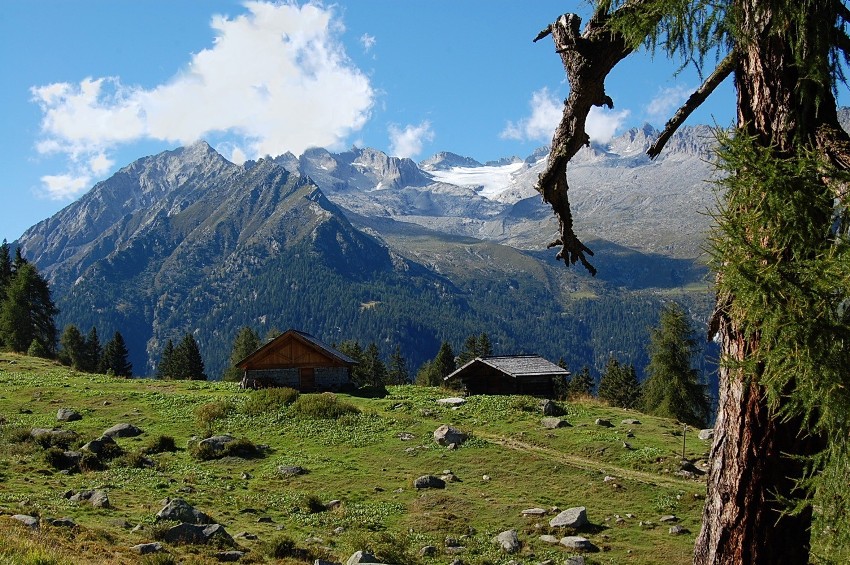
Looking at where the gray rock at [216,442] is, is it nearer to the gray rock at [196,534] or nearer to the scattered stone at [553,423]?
the gray rock at [196,534]

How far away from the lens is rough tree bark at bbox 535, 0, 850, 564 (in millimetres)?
5777

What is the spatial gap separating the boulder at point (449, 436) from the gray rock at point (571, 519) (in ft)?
34.8

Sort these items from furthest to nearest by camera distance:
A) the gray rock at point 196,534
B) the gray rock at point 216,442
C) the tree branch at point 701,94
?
the gray rock at point 216,442
the gray rock at point 196,534
the tree branch at point 701,94

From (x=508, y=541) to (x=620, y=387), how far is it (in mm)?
77305

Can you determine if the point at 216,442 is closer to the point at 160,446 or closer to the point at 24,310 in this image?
the point at 160,446

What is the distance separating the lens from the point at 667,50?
261 inches

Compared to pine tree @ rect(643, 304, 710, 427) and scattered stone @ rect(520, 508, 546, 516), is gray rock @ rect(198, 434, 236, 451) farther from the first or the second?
pine tree @ rect(643, 304, 710, 427)

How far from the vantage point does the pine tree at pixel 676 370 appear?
61.8 m

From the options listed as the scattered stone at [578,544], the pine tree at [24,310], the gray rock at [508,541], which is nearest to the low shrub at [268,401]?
the gray rock at [508,541]

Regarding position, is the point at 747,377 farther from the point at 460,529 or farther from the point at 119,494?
the point at 119,494

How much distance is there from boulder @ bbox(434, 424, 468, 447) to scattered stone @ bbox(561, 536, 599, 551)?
12560 mm

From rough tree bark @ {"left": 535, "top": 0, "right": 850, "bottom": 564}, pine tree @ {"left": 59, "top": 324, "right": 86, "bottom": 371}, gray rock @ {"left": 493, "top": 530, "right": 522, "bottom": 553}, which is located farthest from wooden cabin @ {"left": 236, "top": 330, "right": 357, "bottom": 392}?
pine tree @ {"left": 59, "top": 324, "right": 86, "bottom": 371}

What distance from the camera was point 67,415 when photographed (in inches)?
1432

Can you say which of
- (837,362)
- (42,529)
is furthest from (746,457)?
(42,529)
